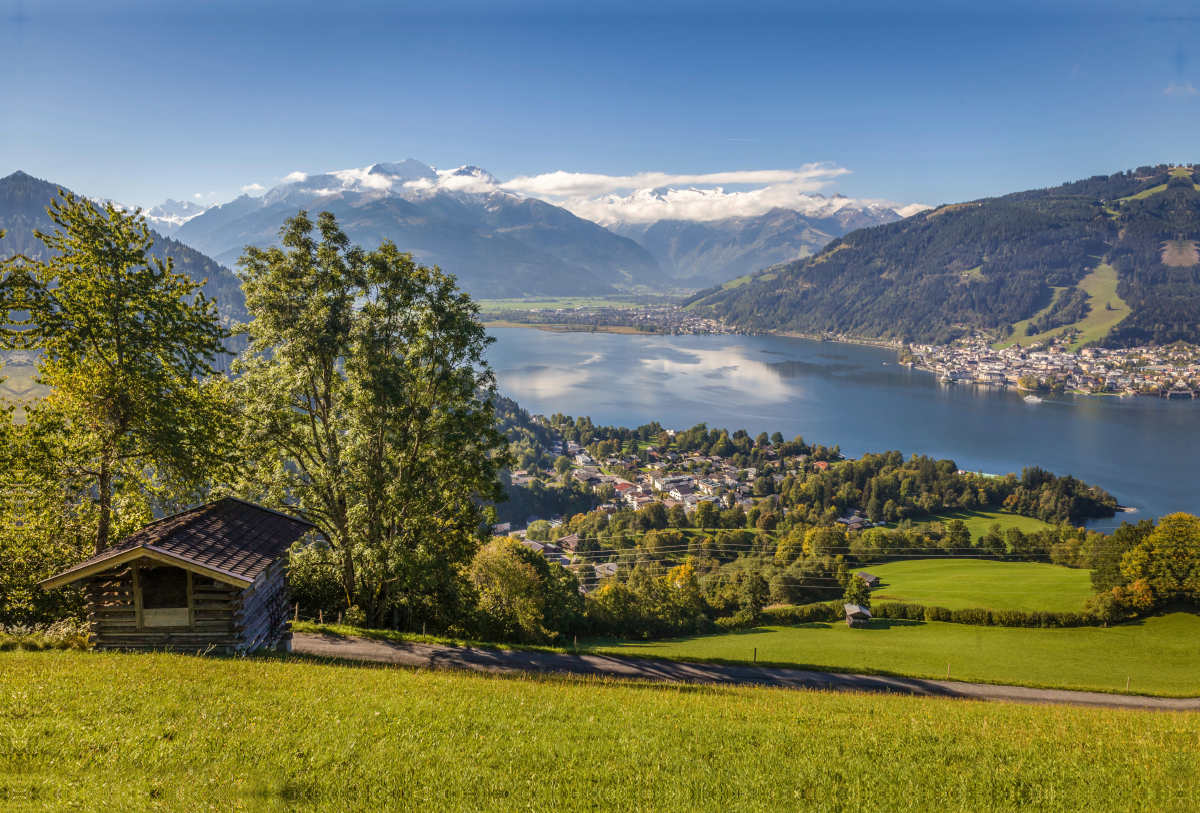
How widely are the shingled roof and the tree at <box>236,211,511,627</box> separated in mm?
1811

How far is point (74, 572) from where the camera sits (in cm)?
884

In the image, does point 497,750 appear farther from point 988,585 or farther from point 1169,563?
point 988,585

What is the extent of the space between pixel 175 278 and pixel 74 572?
6606mm

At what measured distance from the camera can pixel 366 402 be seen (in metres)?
13.0

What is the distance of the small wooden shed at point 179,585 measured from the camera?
354 inches

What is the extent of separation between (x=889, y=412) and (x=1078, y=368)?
73064mm

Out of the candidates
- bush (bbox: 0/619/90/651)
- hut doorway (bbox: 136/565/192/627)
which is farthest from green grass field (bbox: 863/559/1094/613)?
bush (bbox: 0/619/90/651)

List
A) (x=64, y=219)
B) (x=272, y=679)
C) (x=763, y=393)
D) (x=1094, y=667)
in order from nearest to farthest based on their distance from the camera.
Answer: (x=272, y=679) < (x=64, y=219) < (x=1094, y=667) < (x=763, y=393)

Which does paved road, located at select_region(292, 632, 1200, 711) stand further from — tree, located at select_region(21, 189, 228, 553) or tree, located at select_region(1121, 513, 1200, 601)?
tree, located at select_region(1121, 513, 1200, 601)

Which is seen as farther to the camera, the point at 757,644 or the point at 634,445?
the point at 634,445

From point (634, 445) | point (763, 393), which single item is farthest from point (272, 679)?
point (763, 393)

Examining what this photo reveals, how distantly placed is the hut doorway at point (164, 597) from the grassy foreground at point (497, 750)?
1270 millimetres

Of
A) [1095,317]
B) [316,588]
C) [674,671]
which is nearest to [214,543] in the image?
[316,588]

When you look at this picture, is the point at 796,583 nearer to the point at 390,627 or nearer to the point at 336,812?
the point at 390,627
